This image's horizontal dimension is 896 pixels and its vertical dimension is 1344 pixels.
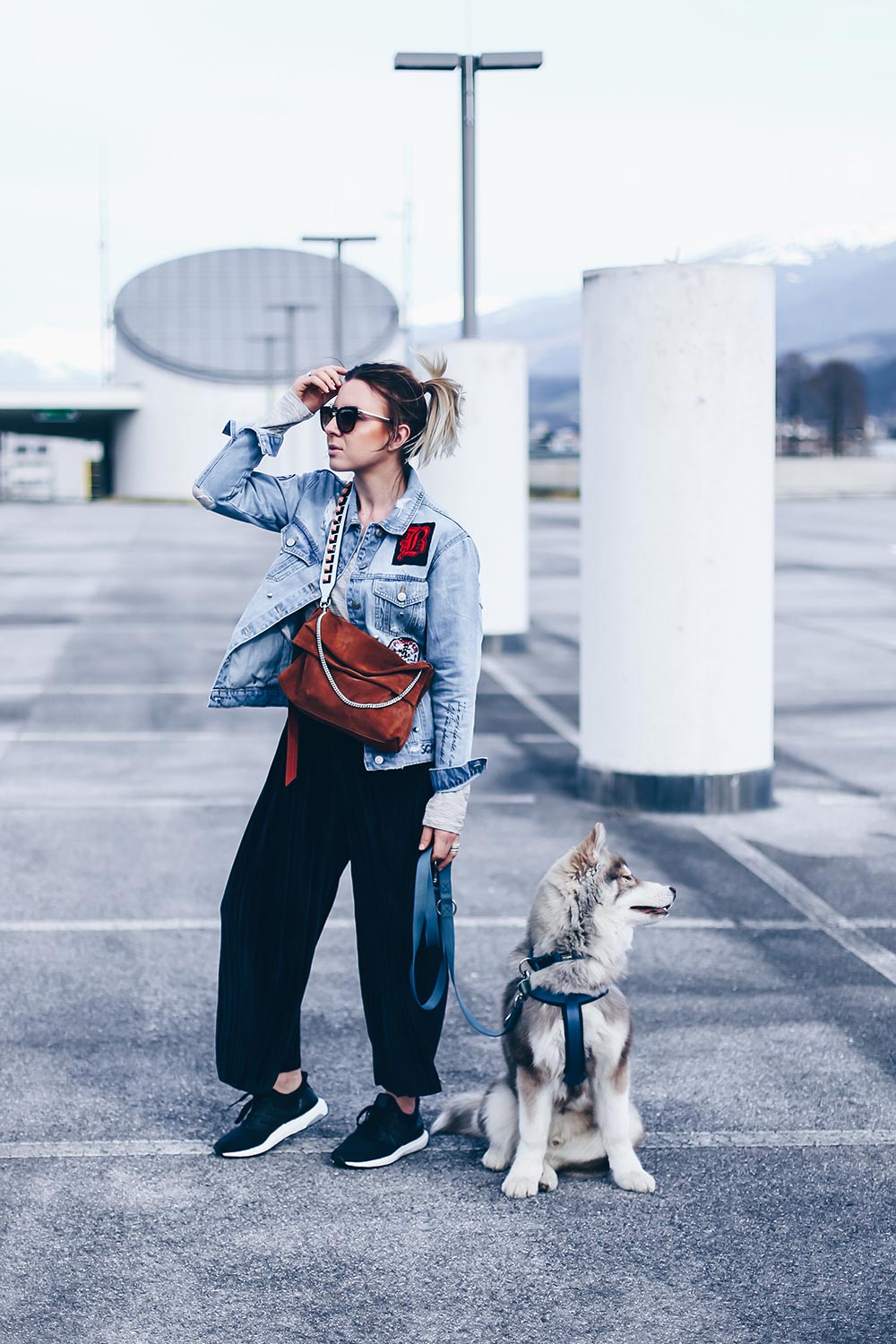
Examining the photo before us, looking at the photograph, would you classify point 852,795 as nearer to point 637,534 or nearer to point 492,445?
point 637,534

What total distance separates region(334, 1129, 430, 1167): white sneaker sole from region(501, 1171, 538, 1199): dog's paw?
1.16 feet

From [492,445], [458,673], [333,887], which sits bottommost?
[333,887]

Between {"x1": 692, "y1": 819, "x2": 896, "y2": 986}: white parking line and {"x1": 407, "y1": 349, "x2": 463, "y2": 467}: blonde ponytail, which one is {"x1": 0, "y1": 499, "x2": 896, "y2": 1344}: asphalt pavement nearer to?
{"x1": 692, "y1": 819, "x2": 896, "y2": 986}: white parking line

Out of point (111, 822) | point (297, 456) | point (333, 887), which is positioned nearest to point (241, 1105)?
point (333, 887)

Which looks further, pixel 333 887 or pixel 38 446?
pixel 38 446

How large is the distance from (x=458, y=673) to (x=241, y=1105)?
1588 millimetres

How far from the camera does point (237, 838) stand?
26.9ft

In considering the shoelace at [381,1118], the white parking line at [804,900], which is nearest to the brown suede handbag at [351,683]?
the shoelace at [381,1118]

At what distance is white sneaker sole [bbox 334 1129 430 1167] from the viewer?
169 inches

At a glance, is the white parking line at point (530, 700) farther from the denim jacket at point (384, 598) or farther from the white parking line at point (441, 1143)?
the denim jacket at point (384, 598)

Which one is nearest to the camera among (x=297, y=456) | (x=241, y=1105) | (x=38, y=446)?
(x=241, y=1105)

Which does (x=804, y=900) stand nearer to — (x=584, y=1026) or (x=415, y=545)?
(x=584, y=1026)

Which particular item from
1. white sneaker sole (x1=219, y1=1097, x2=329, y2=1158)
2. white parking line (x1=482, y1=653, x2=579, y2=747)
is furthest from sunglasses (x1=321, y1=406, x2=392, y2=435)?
white parking line (x1=482, y1=653, x2=579, y2=747)

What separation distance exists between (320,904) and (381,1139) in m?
0.63
